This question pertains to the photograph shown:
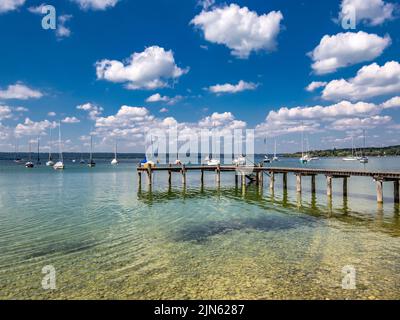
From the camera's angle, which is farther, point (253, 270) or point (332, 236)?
point (332, 236)

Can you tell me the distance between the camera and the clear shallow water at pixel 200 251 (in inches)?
418

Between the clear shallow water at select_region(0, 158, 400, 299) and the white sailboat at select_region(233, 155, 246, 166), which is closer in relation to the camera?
the clear shallow water at select_region(0, 158, 400, 299)

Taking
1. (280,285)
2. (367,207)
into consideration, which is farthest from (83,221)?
(367,207)

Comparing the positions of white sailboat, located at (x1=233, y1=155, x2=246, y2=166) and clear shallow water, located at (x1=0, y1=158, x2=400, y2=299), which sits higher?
white sailboat, located at (x1=233, y1=155, x2=246, y2=166)

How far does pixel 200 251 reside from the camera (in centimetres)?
1491

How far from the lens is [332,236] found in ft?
57.7

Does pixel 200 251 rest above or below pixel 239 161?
below

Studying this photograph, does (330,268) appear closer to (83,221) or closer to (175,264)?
(175,264)

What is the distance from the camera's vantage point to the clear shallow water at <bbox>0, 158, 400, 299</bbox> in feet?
34.8

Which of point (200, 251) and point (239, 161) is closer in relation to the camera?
point (200, 251)

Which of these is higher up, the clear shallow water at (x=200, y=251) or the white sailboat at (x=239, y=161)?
the white sailboat at (x=239, y=161)

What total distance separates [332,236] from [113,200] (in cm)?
2288
